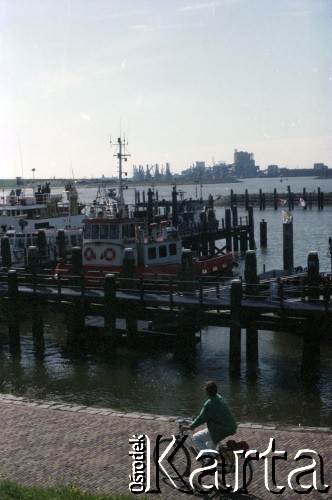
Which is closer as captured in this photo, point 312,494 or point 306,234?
point 312,494

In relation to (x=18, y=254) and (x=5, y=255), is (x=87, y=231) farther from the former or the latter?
(x=18, y=254)

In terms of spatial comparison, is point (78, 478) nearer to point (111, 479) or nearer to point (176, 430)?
point (111, 479)

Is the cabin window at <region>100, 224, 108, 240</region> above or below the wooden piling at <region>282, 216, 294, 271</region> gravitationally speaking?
above

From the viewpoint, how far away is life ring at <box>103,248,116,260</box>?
106ft

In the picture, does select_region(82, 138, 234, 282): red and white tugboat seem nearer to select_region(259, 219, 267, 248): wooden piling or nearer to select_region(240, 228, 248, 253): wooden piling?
select_region(240, 228, 248, 253): wooden piling

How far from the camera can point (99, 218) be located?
33.0 meters

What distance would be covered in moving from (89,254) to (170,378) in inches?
430

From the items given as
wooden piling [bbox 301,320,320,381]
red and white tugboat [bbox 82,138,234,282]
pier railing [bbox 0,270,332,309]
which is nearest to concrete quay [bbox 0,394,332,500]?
wooden piling [bbox 301,320,320,381]

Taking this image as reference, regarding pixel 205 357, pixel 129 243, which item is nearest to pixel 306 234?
pixel 129 243

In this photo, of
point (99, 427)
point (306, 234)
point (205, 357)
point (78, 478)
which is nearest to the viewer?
point (78, 478)

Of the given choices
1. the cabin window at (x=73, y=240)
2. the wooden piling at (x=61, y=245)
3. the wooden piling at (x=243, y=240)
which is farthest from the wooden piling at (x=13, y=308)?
the wooden piling at (x=243, y=240)

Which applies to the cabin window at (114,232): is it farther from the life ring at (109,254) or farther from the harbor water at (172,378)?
the harbor water at (172,378)

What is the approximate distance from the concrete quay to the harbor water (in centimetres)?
497

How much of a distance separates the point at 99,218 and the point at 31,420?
18365 millimetres
